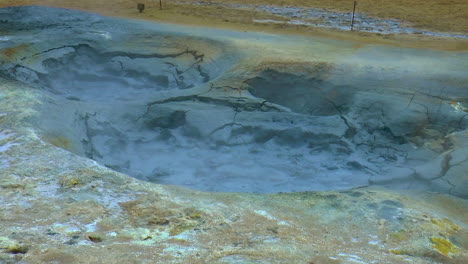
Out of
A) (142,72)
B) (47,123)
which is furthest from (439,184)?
(142,72)

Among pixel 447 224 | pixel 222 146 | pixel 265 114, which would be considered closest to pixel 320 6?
pixel 265 114

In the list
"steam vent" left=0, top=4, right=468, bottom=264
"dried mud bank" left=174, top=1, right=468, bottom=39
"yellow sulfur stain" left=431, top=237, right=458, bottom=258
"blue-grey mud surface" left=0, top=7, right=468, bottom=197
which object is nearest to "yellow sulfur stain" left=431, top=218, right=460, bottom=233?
"steam vent" left=0, top=4, right=468, bottom=264

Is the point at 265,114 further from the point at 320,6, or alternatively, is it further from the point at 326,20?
the point at 320,6

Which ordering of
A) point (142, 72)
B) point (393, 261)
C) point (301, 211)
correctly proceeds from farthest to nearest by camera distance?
1. point (142, 72)
2. point (301, 211)
3. point (393, 261)

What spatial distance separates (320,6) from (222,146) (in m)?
7.18

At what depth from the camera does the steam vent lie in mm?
2709

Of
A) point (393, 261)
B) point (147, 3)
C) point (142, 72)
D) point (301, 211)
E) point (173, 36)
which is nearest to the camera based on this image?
point (393, 261)

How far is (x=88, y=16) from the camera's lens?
7.89 metres

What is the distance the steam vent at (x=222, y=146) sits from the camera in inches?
107

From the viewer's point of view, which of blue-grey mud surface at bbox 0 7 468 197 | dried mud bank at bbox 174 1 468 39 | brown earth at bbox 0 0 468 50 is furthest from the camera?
dried mud bank at bbox 174 1 468 39

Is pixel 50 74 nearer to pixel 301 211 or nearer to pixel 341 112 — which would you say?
pixel 341 112

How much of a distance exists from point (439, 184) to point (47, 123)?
304 cm

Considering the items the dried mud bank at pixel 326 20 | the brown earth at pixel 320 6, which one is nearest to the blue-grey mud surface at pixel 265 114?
the brown earth at pixel 320 6

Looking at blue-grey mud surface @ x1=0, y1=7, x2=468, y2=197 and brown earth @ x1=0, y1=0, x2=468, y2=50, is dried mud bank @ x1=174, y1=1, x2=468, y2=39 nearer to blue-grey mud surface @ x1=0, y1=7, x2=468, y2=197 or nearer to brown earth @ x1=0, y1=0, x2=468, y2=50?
brown earth @ x1=0, y1=0, x2=468, y2=50
